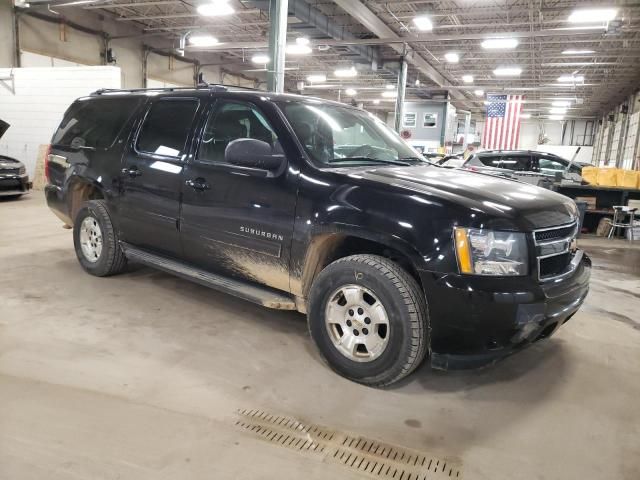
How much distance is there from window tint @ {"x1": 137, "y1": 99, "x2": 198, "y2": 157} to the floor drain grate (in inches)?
83.7

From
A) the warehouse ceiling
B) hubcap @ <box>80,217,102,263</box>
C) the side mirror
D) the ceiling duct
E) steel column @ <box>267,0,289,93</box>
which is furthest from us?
the warehouse ceiling

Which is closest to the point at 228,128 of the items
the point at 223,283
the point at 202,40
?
the point at 223,283

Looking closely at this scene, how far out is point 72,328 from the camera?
10.9ft

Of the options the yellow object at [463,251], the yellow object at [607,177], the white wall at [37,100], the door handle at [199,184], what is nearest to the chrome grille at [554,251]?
the yellow object at [463,251]

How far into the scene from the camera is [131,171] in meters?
3.88

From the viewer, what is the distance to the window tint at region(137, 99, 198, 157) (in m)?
3.62

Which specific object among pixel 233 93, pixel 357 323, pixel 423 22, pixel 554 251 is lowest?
pixel 357 323

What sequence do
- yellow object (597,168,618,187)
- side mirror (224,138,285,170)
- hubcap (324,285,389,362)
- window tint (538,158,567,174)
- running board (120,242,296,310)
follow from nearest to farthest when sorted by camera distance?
1. hubcap (324,285,389,362)
2. side mirror (224,138,285,170)
3. running board (120,242,296,310)
4. yellow object (597,168,618,187)
5. window tint (538,158,567,174)

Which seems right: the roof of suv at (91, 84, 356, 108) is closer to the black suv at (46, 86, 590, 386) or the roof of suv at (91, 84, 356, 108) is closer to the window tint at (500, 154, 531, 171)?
the black suv at (46, 86, 590, 386)

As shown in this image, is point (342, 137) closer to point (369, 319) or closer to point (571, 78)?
point (369, 319)

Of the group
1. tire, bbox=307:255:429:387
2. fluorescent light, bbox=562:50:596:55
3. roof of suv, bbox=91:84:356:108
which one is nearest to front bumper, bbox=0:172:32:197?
roof of suv, bbox=91:84:356:108

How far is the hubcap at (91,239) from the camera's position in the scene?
4.34 m

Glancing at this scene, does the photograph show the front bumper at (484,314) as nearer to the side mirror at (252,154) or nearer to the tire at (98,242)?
the side mirror at (252,154)

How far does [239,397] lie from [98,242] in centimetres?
255
